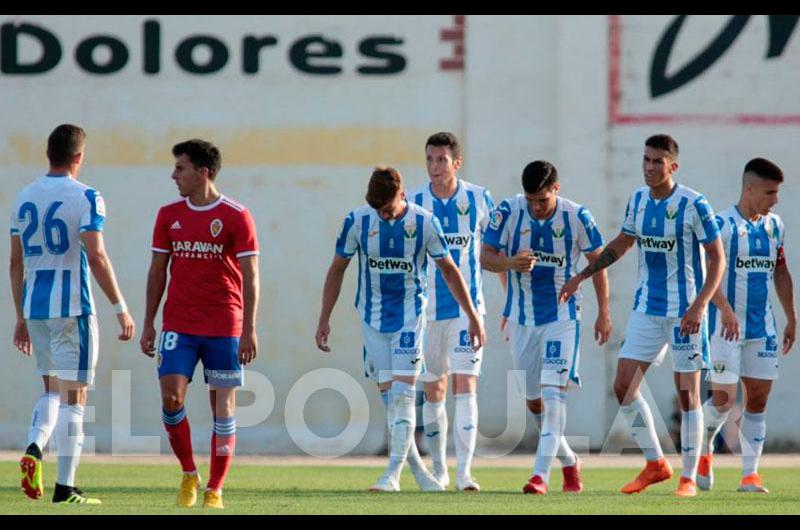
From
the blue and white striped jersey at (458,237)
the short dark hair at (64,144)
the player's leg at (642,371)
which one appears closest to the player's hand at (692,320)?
the player's leg at (642,371)

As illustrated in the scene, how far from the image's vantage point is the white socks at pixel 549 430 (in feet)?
35.7

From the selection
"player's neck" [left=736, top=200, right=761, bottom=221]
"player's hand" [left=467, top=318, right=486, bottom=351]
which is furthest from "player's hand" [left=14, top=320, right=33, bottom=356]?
"player's neck" [left=736, top=200, right=761, bottom=221]

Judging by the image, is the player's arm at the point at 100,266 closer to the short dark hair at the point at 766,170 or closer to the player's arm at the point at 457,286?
the player's arm at the point at 457,286

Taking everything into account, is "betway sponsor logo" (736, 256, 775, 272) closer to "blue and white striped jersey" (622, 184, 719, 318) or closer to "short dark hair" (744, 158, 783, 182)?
"short dark hair" (744, 158, 783, 182)

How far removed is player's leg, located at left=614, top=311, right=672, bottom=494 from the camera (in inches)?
436

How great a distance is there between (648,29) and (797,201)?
240 centimetres

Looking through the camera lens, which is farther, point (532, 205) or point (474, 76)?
point (474, 76)

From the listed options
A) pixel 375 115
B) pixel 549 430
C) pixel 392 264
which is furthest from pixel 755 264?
pixel 375 115

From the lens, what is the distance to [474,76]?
674 inches

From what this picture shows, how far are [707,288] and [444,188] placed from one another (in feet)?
7.23

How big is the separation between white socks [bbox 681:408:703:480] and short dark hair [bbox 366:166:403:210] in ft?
8.24

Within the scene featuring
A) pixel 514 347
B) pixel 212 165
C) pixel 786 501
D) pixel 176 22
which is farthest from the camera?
pixel 176 22
